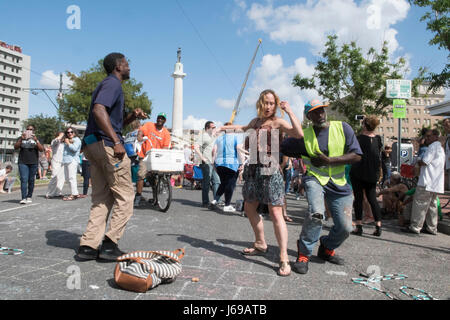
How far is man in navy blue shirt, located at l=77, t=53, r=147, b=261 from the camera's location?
3701mm

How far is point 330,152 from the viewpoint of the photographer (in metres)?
3.90

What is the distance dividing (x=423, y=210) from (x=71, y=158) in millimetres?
8096

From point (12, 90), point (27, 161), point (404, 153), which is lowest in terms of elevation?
point (27, 161)

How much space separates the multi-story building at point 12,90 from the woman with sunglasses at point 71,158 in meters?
99.2

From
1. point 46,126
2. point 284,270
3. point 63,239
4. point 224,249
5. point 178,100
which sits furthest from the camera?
point 46,126

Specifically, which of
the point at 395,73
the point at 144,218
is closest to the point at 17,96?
the point at 395,73

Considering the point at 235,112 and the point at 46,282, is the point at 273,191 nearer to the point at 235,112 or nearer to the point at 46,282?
the point at 46,282

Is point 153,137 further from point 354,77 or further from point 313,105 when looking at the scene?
point 354,77

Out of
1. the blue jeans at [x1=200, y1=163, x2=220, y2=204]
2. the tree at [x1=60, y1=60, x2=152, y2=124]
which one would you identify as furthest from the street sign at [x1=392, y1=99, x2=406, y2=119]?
the tree at [x1=60, y1=60, x2=152, y2=124]

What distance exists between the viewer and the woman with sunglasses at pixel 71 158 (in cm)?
926

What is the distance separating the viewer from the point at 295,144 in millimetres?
3994

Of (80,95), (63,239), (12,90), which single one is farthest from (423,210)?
(12,90)

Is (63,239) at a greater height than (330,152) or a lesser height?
lesser
